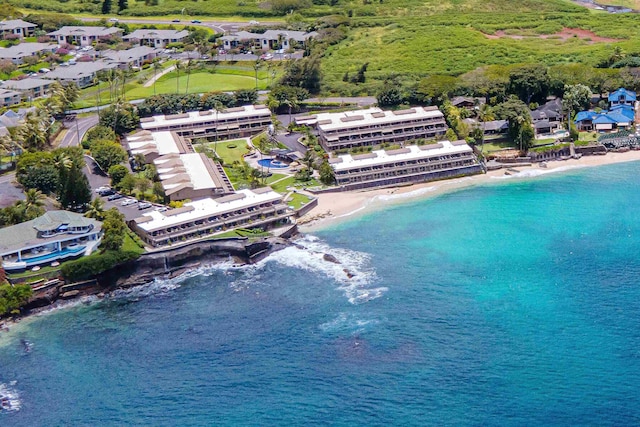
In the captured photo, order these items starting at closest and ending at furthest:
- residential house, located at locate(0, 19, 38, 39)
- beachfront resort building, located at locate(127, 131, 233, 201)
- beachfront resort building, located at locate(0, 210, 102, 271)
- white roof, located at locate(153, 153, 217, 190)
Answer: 1. beachfront resort building, located at locate(0, 210, 102, 271)
2. beachfront resort building, located at locate(127, 131, 233, 201)
3. white roof, located at locate(153, 153, 217, 190)
4. residential house, located at locate(0, 19, 38, 39)

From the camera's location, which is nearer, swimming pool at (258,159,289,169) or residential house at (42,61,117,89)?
swimming pool at (258,159,289,169)

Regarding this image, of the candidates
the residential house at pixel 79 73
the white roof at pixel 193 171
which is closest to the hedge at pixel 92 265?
the white roof at pixel 193 171

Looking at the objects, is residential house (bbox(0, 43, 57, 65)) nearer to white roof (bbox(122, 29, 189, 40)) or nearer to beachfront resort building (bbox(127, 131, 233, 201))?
white roof (bbox(122, 29, 189, 40))

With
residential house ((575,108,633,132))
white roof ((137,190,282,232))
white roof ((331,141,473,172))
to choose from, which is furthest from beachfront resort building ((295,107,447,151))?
white roof ((137,190,282,232))

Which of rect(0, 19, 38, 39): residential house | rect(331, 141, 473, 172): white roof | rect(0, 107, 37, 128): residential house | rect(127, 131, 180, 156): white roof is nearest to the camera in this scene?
rect(331, 141, 473, 172): white roof

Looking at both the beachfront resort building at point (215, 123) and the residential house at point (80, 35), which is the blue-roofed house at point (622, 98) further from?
the residential house at point (80, 35)

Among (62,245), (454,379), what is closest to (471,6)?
(62,245)
